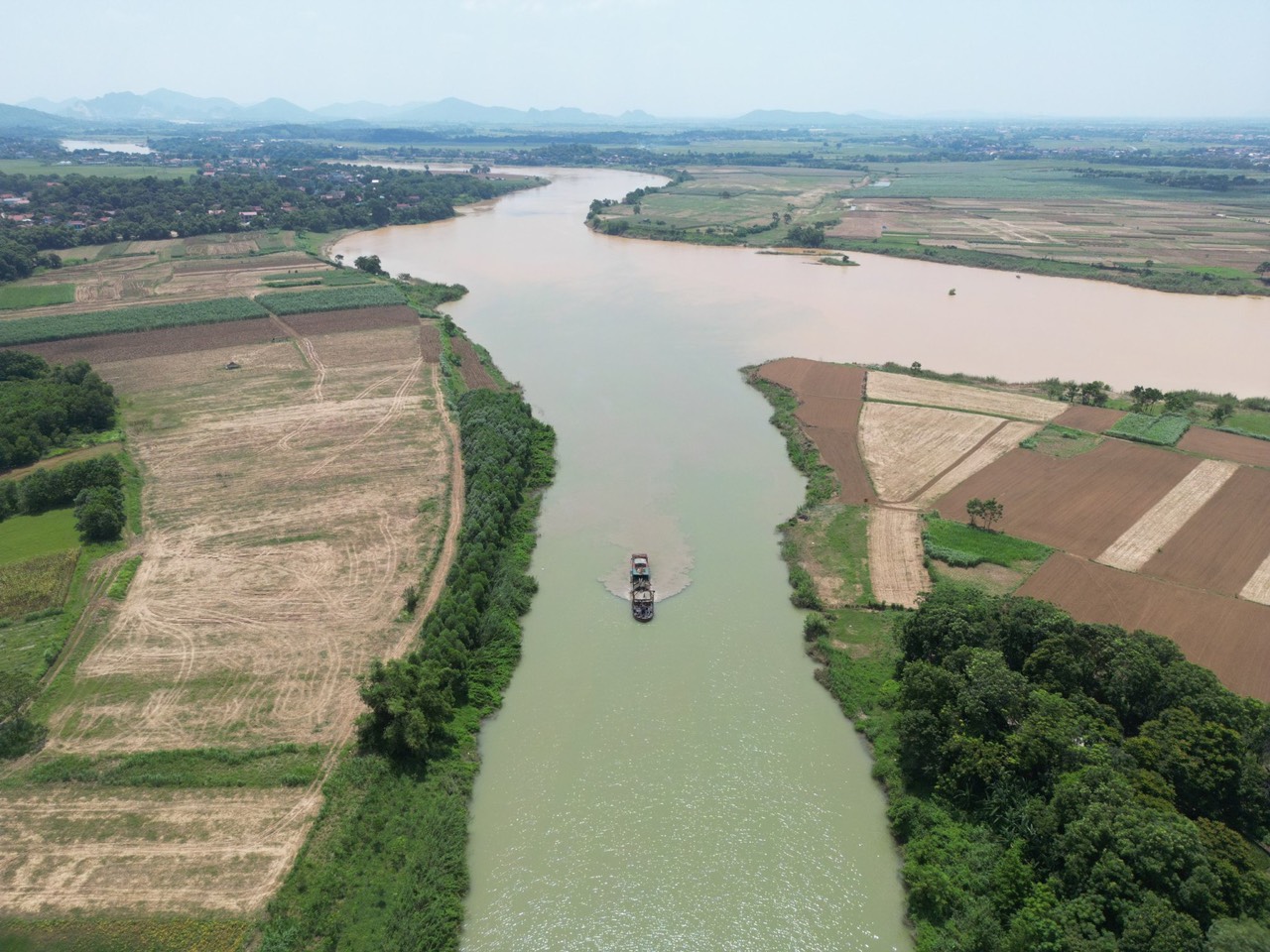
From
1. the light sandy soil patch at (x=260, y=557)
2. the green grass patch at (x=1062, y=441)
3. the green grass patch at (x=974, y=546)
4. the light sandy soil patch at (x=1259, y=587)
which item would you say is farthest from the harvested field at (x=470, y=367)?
the light sandy soil patch at (x=1259, y=587)

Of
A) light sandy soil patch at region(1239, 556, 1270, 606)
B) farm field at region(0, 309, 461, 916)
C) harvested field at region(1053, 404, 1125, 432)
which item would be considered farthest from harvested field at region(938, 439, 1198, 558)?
farm field at region(0, 309, 461, 916)

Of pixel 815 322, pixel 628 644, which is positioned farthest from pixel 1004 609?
pixel 815 322

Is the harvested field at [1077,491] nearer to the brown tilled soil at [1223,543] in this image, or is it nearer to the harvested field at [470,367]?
the brown tilled soil at [1223,543]

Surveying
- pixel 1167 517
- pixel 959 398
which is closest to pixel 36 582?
pixel 1167 517

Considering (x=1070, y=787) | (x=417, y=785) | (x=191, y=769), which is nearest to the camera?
(x=1070, y=787)

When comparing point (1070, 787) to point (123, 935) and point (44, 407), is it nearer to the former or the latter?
point (123, 935)
